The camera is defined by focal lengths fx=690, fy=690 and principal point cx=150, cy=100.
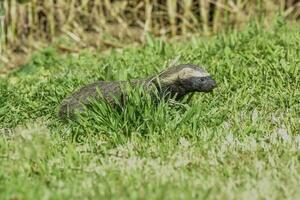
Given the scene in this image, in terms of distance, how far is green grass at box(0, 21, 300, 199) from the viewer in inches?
138

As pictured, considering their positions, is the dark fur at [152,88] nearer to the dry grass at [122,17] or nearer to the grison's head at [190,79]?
the grison's head at [190,79]

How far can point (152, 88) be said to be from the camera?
4816 millimetres

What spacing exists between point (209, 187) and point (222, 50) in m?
3.27

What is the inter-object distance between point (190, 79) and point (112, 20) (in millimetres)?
4765

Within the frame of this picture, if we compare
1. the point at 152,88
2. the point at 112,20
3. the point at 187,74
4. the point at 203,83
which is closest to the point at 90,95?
the point at 152,88

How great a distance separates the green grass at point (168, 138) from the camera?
3.50 meters

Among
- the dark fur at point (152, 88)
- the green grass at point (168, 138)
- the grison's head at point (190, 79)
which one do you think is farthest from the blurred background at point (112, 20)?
the grison's head at point (190, 79)

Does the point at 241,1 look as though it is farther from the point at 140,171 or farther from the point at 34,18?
the point at 140,171

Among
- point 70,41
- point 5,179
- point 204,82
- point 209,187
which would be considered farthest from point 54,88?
point 70,41

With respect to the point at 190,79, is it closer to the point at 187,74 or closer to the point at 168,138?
the point at 187,74

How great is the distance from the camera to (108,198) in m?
3.31

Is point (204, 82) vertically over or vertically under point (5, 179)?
over

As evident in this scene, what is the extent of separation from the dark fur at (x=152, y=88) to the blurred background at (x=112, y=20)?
3824 mm

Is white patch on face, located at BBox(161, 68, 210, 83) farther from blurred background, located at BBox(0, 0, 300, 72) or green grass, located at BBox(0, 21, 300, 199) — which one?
blurred background, located at BBox(0, 0, 300, 72)
